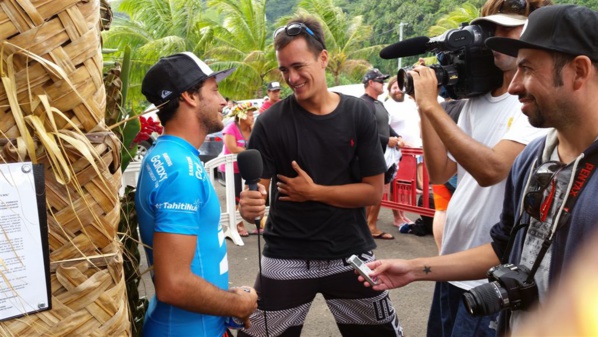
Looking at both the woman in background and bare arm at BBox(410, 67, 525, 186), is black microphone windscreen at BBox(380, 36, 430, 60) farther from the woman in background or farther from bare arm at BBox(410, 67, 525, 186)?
the woman in background

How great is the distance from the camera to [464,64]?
2736 mm

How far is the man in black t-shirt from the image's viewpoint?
10.7ft

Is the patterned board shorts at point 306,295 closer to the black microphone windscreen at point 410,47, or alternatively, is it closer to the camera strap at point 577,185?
the black microphone windscreen at point 410,47

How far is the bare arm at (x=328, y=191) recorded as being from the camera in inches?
127

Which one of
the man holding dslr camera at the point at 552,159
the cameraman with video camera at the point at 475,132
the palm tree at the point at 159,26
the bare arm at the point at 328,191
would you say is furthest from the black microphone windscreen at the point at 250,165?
the palm tree at the point at 159,26

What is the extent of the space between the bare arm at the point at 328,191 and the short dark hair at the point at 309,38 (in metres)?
0.73

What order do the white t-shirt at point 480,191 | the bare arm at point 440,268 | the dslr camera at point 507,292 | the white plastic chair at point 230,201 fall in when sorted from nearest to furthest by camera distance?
the dslr camera at point 507,292 → the bare arm at point 440,268 → the white t-shirt at point 480,191 → the white plastic chair at point 230,201

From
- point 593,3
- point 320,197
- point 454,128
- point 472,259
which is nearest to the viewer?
point 472,259

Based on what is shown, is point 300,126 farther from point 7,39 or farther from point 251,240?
point 251,240

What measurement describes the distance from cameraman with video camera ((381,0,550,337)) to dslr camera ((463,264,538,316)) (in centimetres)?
71

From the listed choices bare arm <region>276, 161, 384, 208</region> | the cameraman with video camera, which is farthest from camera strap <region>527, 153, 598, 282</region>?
bare arm <region>276, 161, 384, 208</region>

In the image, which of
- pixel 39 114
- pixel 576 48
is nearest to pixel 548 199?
pixel 576 48

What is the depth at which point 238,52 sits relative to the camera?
28703 millimetres

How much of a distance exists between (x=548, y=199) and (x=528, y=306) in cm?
35
